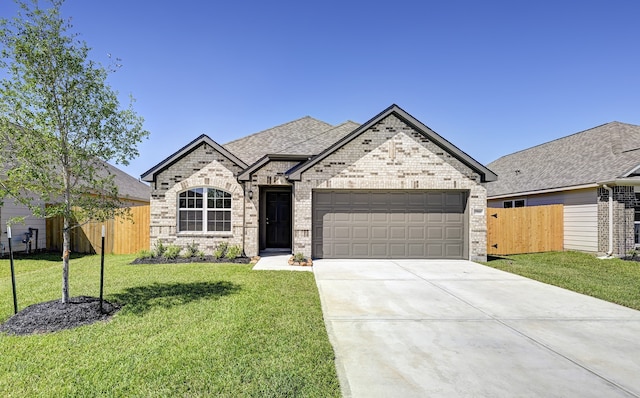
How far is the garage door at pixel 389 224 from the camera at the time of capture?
455 inches

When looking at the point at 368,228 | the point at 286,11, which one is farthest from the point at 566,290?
the point at 286,11

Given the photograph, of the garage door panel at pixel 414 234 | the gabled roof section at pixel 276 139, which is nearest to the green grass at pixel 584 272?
the garage door panel at pixel 414 234

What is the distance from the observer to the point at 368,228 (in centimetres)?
1159

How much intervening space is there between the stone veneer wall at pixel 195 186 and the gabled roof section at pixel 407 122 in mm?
2659

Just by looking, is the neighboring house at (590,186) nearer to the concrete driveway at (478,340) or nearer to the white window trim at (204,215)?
the concrete driveway at (478,340)

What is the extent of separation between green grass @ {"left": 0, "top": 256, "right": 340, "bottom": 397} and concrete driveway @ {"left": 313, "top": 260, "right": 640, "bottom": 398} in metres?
0.53

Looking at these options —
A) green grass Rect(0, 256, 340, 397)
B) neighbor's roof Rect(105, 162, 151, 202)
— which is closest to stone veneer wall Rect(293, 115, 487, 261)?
green grass Rect(0, 256, 340, 397)

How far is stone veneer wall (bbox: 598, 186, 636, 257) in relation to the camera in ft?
39.5

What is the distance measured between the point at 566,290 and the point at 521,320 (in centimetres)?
325

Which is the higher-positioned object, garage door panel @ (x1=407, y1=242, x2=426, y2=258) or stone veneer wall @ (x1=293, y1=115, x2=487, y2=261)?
stone veneer wall @ (x1=293, y1=115, x2=487, y2=261)

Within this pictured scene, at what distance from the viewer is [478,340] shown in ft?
14.6

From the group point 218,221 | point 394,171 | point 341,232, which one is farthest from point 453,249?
point 218,221

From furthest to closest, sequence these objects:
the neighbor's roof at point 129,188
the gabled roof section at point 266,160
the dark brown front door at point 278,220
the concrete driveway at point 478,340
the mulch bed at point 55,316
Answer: the neighbor's roof at point 129,188
the dark brown front door at point 278,220
the gabled roof section at point 266,160
the mulch bed at point 55,316
the concrete driveway at point 478,340

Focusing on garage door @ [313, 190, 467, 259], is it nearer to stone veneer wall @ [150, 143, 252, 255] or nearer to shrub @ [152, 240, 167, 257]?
stone veneer wall @ [150, 143, 252, 255]
